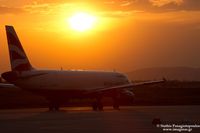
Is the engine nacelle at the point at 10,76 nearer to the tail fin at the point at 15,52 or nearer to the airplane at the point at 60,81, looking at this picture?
the airplane at the point at 60,81

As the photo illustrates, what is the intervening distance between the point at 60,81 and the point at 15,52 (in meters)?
5.57

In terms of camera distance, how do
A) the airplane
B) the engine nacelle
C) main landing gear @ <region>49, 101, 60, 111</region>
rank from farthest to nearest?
1. main landing gear @ <region>49, 101, 60, 111</region>
2. the airplane
3. the engine nacelle

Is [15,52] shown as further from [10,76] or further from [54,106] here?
[54,106]

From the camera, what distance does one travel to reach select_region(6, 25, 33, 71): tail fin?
50531 mm

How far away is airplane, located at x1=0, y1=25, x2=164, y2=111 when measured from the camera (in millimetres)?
50531

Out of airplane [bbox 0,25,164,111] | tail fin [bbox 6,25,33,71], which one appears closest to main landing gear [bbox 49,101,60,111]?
airplane [bbox 0,25,164,111]

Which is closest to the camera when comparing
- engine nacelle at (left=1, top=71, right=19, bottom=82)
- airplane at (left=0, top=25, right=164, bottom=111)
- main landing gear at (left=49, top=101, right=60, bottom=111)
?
engine nacelle at (left=1, top=71, right=19, bottom=82)

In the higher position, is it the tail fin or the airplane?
the tail fin

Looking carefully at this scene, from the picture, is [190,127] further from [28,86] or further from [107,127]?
[28,86]

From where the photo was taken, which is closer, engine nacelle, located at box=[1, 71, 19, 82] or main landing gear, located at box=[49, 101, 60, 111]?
engine nacelle, located at box=[1, 71, 19, 82]

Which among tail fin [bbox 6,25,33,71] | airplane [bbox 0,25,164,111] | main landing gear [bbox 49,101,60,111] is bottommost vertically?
main landing gear [bbox 49,101,60,111]

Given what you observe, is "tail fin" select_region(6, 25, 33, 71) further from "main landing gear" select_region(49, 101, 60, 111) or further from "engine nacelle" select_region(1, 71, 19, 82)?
"main landing gear" select_region(49, 101, 60, 111)

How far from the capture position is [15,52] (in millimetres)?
50625

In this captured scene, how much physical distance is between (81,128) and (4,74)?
23.9 meters
